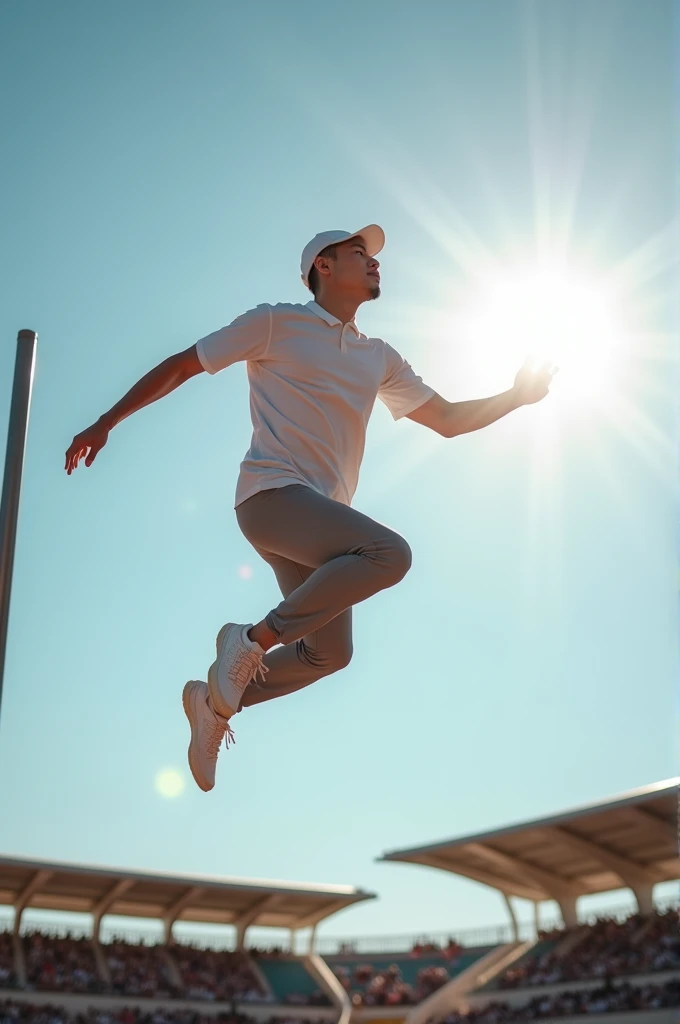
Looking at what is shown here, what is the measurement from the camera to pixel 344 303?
4.85m

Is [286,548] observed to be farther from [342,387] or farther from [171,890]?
[171,890]

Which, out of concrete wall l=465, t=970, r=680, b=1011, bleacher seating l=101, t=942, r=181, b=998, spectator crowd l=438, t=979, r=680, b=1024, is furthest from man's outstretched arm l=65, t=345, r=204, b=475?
bleacher seating l=101, t=942, r=181, b=998

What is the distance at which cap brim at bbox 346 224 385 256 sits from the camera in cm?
479

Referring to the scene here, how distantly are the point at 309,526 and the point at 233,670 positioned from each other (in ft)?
2.30

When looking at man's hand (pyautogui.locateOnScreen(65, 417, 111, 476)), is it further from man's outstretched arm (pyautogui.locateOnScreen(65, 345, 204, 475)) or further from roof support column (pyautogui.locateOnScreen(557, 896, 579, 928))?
roof support column (pyautogui.locateOnScreen(557, 896, 579, 928))

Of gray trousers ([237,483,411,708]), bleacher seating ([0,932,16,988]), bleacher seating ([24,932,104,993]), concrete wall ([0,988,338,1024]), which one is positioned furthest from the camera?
bleacher seating ([24,932,104,993])

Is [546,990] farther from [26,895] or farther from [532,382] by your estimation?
[532,382]

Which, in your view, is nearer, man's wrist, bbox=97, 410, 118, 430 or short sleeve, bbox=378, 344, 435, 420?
man's wrist, bbox=97, 410, 118, 430

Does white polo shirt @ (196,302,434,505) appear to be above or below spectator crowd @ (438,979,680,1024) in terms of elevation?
above

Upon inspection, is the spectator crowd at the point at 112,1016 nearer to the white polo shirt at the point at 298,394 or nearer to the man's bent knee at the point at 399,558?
the white polo shirt at the point at 298,394

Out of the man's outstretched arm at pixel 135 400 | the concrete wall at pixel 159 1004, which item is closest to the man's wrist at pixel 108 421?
the man's outstretched arm at pixel 135 400

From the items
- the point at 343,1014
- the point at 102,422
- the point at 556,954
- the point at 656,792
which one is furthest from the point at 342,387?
the point at 343,1014

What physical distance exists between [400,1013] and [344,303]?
31351 millimetres

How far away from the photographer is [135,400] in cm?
441
